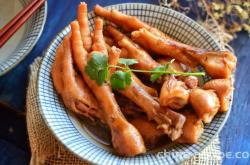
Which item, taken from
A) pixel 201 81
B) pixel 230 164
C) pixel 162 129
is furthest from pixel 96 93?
pixel 230 164

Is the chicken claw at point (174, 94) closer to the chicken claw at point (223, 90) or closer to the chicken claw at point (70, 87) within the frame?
the chicken claw at point (223, 90)

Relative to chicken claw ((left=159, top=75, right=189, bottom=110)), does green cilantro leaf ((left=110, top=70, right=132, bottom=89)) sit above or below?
above

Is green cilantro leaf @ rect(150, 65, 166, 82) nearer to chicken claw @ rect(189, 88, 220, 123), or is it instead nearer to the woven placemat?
chicken claw @ rect(189, 88, 220, 123)

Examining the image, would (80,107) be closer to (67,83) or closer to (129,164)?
(67,83)

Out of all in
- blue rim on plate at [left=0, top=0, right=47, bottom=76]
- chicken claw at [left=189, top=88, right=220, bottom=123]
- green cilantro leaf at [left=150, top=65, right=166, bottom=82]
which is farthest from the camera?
blue rim on plate at [left=0, top=0, right=47, bottom=76]

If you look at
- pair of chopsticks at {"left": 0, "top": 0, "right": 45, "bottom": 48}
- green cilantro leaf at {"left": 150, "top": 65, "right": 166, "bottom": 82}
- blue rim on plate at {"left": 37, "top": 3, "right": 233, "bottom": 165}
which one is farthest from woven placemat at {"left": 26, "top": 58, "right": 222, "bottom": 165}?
green cilantro leaf at {"left": 150, "top": 65, "right": 166, "bottom": 82}

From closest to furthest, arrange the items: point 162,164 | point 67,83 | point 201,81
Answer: point 162,164 < point 67,83 < point 201,81

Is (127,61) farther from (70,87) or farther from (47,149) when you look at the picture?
(47,149)

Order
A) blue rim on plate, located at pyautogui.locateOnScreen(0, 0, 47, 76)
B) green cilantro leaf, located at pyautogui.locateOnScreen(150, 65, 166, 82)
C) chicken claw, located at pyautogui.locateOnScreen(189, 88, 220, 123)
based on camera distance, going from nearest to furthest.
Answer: chicken claw, located at pyautogui.locateOnScreen(189, 88, 220, 123)
green cilantro leaf, located at pyautogui.locateOnScreen(150, 65, 166, 82)
blue rim on plate, located at pyautogui.locateOnScreen(0, 0, 47, 76)
